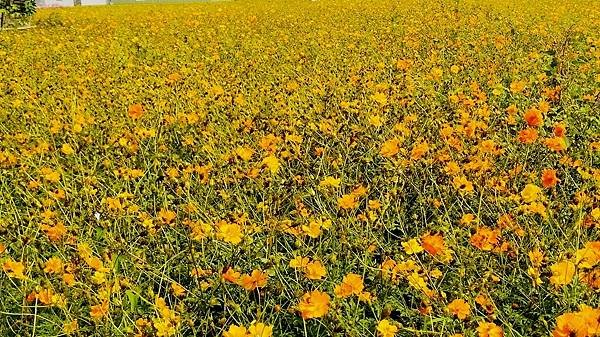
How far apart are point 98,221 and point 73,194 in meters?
0.17

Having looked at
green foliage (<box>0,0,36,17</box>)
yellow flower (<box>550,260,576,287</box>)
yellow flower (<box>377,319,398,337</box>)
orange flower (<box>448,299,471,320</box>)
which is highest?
yellow flower (<box>550,260,576,287</box>)

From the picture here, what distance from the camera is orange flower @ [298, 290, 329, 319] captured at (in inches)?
55.2

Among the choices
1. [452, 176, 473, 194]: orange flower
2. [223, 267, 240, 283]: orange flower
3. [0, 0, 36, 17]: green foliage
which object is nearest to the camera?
[223, 267, 240, 283]: orange flower

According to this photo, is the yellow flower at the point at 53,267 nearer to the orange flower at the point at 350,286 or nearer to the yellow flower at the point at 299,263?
the yellow flower at the point at 299,263

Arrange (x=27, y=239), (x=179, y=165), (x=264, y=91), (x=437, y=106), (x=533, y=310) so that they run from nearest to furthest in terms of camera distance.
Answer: (x=533, y=310) < (x=27, y=239) < (x=179, y=165) < (x=437, y=106) < (x=264, y=91)

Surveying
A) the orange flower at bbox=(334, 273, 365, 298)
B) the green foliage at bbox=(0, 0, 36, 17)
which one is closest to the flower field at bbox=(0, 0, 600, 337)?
the orange flower at bbox=(334, 273, 365, 298)

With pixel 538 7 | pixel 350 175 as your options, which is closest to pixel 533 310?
pixel 350 175

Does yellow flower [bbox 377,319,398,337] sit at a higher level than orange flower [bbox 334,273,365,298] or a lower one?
lower

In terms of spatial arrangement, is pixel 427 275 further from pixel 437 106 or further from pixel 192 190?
pixel 437 106

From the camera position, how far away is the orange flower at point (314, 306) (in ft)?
4.60

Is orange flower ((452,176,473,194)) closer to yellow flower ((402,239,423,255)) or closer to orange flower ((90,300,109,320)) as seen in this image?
yellow flower ((402,239,423,255))

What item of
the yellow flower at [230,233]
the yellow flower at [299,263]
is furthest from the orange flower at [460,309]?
the yellow flower at [230,233]

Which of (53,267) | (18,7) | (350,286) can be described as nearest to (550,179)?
(350,286)

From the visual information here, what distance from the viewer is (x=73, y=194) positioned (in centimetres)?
235
